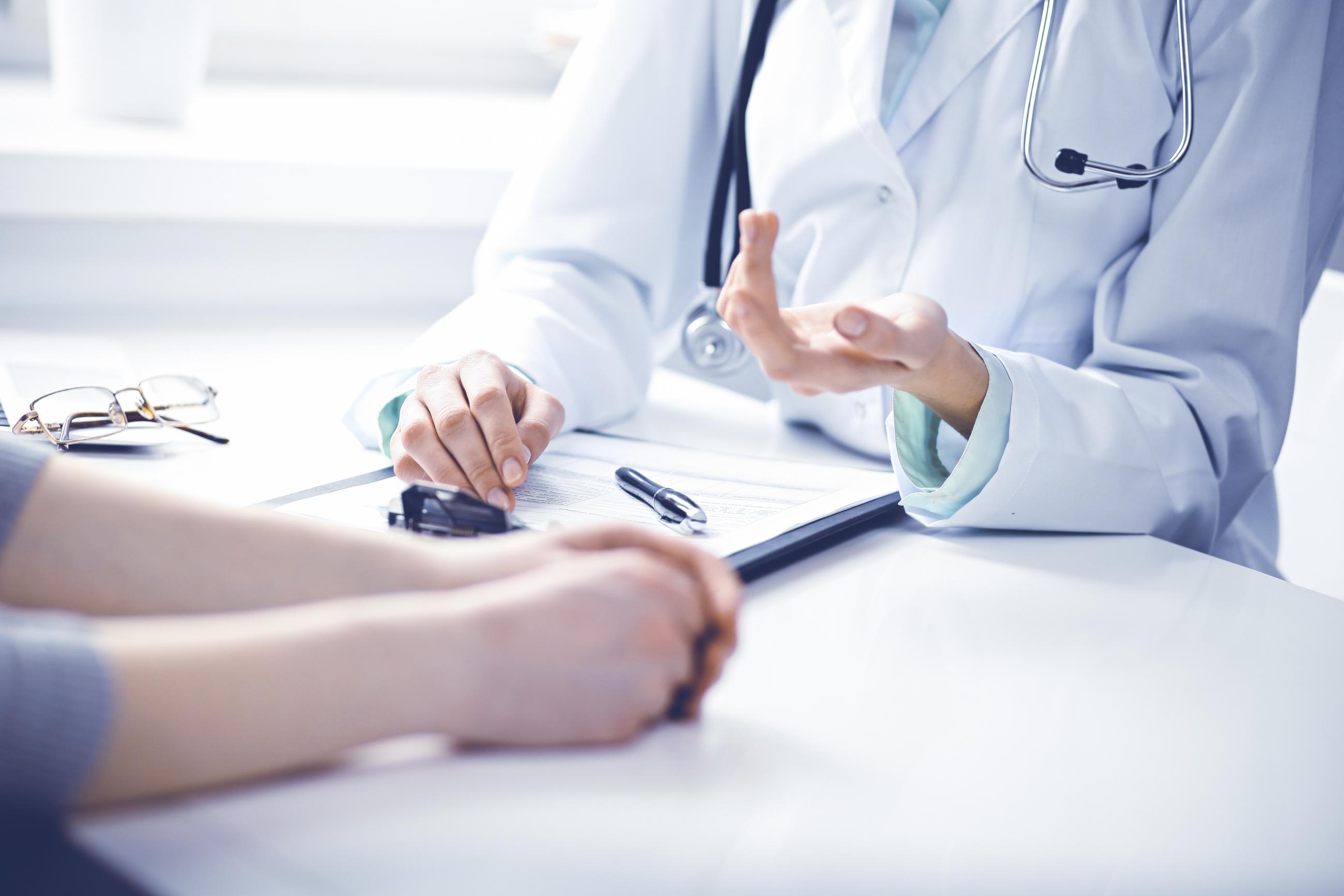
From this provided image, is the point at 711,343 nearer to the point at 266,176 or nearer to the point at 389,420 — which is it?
the point at 389,420

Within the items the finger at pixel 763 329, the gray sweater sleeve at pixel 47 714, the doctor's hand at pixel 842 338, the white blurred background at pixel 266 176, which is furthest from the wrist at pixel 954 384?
the white blurred background at pixel 266 176

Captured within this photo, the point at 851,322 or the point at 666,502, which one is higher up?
the point at 851,322

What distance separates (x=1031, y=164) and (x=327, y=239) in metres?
0.81

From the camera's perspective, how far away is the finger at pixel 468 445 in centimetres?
69

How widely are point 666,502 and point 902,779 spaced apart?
0.88 feet

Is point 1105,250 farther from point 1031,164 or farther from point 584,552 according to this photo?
point 584,552

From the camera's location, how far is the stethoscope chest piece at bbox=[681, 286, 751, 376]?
1013 mm

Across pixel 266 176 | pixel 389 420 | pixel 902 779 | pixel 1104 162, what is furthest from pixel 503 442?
pixel 266 176

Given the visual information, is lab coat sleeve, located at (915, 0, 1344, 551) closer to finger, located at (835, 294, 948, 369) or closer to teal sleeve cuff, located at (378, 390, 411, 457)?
finger, located at (835, 294, 948, 369)

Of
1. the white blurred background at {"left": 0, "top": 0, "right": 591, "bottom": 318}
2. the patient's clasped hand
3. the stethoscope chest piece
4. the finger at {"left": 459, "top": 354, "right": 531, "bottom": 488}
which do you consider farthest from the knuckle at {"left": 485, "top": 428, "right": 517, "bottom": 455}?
the white blurred background at {"left": 0, "top": 0, "right": 591, "bottom": 318}

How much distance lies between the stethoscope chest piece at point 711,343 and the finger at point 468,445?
0.34 m

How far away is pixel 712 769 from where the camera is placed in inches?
16.7

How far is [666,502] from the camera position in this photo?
0.66m

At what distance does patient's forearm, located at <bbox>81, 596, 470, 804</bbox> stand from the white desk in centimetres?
2
